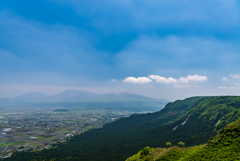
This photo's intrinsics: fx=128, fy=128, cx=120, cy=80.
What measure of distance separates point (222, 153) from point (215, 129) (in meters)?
87.9

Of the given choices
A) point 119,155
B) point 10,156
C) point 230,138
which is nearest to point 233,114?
point 230,138

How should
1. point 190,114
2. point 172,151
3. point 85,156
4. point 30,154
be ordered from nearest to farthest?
1. point 172,151
2. point 85,156
3. point 30,154
4. point 190,114

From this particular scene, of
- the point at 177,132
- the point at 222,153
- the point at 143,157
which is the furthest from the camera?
the point at 177,132

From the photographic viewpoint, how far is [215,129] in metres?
105

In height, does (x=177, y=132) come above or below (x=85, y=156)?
above

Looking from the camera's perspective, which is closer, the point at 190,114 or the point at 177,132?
the point at 177,132

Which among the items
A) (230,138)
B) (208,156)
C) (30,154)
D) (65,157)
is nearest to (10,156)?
(30,154)

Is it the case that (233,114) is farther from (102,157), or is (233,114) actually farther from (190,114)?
(102,157)

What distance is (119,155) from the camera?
96.8 m

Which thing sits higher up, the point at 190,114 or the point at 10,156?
the point at 190,114

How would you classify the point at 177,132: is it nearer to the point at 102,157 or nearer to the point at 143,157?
the point at 102,157

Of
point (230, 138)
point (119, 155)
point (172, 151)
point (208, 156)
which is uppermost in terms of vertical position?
point (230, 138)

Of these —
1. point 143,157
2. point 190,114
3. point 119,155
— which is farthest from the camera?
point 190,114

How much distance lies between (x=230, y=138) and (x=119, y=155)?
254 feet
